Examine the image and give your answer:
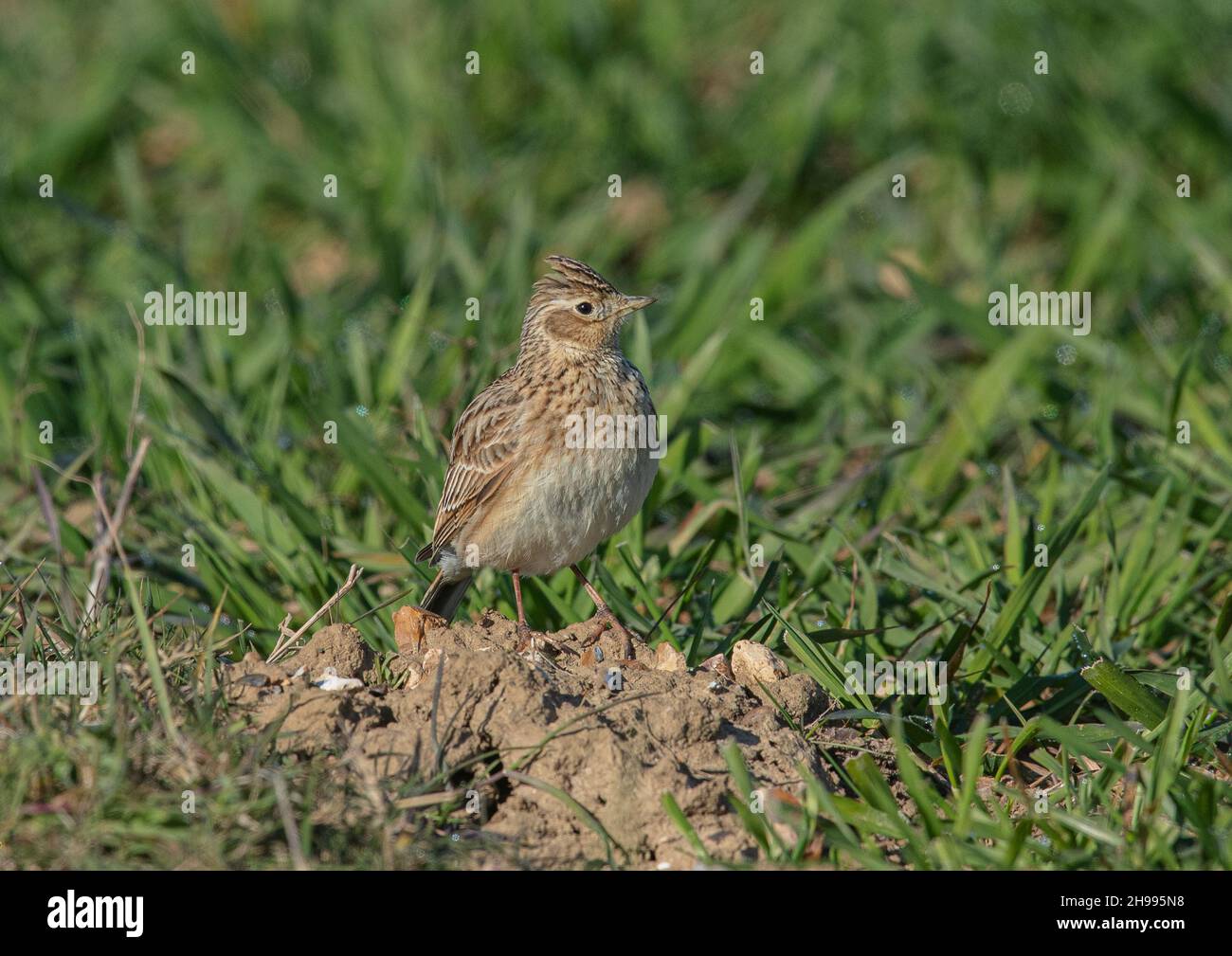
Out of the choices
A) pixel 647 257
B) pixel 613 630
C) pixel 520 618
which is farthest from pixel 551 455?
pixel 647 257

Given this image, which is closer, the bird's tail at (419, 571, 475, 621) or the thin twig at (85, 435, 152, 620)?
the thin twig at (85, 435, 152, 620)

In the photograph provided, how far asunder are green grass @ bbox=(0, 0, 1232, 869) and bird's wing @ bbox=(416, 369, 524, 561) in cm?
27

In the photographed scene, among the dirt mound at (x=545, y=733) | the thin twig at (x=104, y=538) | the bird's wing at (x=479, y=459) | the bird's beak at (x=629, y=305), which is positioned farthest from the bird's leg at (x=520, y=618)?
the thin twig at (x=104, y=538)

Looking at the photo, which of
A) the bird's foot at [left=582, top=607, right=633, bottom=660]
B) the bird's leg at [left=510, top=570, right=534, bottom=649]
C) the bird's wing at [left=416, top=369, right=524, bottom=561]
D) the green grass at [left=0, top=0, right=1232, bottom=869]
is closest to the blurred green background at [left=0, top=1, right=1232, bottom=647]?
the green grass at [left=0, top=0, right=1232, bottom=869]

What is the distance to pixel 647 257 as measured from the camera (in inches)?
353

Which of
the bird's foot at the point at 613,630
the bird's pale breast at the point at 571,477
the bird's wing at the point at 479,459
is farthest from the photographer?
the bird's wing at the point at 479,459

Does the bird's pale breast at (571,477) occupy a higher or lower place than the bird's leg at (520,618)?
higher

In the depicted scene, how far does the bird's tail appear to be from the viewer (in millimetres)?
5504

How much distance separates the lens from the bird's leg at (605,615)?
4.80 m

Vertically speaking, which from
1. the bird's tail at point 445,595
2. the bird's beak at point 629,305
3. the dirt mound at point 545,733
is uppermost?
the bird's beak at point 629,305

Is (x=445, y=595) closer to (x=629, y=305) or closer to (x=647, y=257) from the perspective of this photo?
(x=629, y=305)

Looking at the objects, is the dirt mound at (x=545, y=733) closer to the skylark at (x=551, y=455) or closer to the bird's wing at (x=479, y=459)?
the skylark at (x=551, y=455)

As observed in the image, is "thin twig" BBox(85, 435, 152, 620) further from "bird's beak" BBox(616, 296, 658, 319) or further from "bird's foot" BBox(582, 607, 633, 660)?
"bird's beak" BBox(616, 296, 658, 319)

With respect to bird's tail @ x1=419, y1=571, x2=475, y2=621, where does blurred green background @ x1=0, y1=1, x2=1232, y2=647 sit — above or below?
above
